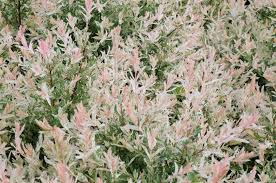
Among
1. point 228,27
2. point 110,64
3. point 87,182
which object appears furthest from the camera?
point 228,27

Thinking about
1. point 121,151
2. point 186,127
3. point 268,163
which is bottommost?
point 268,163

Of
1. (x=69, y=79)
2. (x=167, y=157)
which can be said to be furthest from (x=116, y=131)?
(x=69, y=79)

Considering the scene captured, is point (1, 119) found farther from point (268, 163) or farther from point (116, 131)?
point (268, 163)

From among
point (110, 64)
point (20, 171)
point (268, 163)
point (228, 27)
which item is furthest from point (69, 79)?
point (228, 27)

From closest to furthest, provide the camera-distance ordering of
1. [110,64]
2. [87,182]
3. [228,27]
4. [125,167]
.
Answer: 1. [87,182]
2. [125,167]
3. [110,64]
4. [228,27]

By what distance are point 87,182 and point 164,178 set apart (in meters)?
0.39

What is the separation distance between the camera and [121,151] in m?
2.49

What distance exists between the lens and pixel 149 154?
7.29 ft

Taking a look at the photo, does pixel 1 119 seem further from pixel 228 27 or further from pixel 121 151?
pixel 228 27

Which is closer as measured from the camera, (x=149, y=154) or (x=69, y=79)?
(x=149, y=154)

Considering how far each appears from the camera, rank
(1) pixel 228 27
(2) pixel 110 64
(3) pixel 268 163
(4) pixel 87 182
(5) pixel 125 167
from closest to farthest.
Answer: (4) pixel 87 182
(5) pixel 125 167
(3) pixel 268 163
(2) pixel 110 64
(1) pixel 228 27

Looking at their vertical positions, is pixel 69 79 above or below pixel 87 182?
above

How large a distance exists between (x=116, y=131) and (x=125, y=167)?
20 centimetres

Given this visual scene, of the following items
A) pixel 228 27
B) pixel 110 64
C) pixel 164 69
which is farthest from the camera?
pixel 228 27
